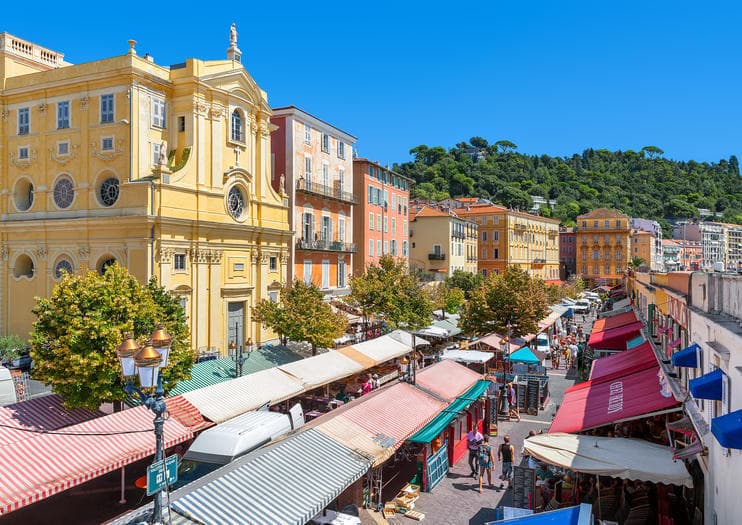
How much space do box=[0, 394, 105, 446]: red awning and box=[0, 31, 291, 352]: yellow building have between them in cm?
1029

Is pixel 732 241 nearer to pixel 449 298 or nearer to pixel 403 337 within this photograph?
pixel 449 298

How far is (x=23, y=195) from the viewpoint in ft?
102

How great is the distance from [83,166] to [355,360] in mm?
16522

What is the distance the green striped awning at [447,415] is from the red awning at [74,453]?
20.4ft

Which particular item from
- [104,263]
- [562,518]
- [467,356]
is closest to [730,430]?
[562,518]

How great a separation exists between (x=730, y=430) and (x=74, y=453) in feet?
42.2

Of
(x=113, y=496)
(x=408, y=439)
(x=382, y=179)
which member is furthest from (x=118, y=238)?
(x=382, y=179)

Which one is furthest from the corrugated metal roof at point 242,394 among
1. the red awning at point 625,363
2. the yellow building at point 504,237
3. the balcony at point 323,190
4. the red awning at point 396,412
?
the yellow building at point 504,237

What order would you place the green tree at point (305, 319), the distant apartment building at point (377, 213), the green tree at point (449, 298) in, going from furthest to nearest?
the distant apartment building at point (377, 213) < the green tree at point (449, 298) < the green tree at point (305, 319)

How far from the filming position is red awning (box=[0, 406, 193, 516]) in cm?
1159

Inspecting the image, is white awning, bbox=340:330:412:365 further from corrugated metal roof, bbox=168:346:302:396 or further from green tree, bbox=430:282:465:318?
green tree, bbox=430:282:465:318

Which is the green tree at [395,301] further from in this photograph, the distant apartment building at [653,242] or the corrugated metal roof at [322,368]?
the distant apartment building at [653,242]

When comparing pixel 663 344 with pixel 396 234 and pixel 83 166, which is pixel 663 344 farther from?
pixel 396 234

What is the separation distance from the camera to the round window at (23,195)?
31.0m
